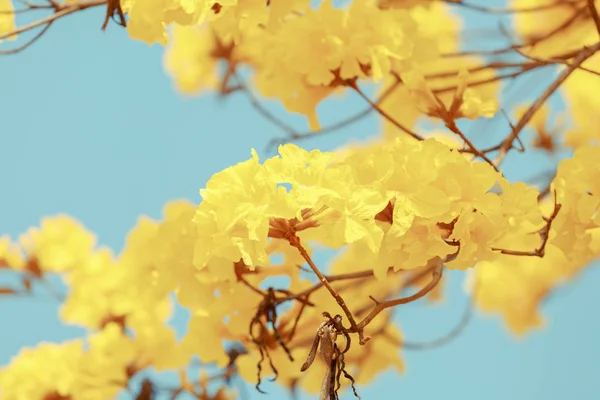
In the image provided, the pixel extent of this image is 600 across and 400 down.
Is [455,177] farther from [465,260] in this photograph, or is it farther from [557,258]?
[557,258]

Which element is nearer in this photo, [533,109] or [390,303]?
[390,303]

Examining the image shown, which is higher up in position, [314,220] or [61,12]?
[61,12]

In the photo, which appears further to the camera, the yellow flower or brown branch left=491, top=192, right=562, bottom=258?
the yellow flower

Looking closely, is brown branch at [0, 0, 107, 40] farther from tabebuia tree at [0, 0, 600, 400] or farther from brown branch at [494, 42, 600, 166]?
brown branch at [494, 42, 600, 166]

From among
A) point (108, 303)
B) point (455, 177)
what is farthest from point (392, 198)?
point (108, 303)

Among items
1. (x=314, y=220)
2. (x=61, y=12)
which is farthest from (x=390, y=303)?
(x=61, y=12)

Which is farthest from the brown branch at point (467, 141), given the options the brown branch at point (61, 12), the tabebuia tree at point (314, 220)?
the brown branch at point (61, 12)

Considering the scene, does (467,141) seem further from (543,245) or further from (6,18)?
(6,18)

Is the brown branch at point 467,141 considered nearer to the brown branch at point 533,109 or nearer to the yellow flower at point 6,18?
the brown branch at point 533,109

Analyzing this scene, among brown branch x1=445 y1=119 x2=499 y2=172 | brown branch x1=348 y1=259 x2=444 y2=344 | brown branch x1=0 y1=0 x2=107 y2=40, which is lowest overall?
brown branch x1=348 y1=259 x2=444 y2=344

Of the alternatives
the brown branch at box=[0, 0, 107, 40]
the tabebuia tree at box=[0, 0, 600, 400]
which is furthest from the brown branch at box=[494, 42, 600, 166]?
the brown branch at box=[0, 0, 107, 40]
